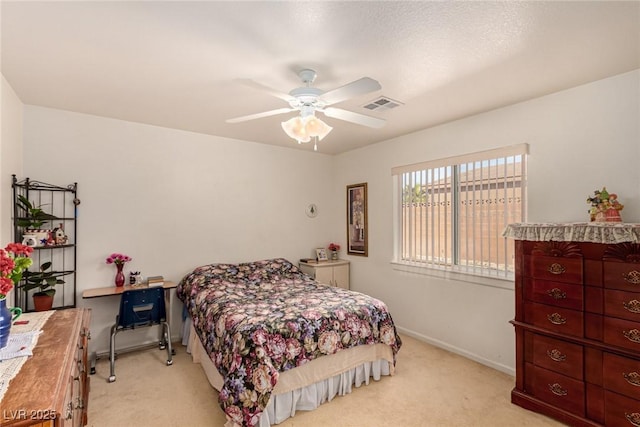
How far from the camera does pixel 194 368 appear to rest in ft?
10.1

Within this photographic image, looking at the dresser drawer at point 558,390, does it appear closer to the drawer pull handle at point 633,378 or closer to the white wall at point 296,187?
the drawer pull handle at point 633,378

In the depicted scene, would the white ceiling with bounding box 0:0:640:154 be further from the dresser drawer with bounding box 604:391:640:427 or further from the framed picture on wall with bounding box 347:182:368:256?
the dresser drawer with bounding box 604:391:640:427

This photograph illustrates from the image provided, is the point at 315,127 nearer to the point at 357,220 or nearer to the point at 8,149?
the point at 8,149

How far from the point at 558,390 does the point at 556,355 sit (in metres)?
0.25

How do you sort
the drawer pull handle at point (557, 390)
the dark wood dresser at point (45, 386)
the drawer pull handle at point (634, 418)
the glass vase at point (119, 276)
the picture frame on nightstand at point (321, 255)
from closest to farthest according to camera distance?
the dark wood dresser at point (45, 386) < the drawer pull handle at point (634, 418) < the drawer pull handle at point (557, 390) < the glass vase at point (119, 276) < the picture frame on nightstand at point (321, 255)

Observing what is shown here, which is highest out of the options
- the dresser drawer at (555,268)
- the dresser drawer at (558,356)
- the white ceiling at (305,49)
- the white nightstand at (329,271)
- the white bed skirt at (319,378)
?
the white ceiling at (305,49)

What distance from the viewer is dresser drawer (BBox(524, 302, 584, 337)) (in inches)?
86.7

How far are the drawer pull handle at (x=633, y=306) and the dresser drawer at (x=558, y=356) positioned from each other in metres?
0.40

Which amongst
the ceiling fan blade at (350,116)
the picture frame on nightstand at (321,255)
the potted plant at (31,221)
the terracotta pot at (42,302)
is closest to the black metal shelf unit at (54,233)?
the potted plant at (31,221)

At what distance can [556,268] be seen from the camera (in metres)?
2.29

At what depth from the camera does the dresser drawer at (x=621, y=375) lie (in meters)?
1.95

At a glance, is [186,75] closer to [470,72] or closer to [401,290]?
[470,72]

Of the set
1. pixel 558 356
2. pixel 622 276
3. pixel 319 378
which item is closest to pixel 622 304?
pixel 622 276

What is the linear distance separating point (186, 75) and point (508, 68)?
2378 millimetres
